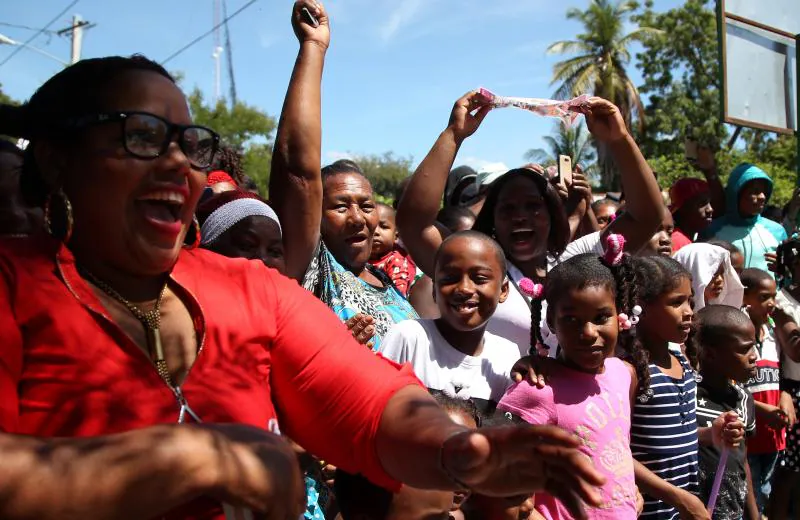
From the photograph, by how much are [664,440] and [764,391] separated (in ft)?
7.34

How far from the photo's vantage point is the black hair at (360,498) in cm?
243

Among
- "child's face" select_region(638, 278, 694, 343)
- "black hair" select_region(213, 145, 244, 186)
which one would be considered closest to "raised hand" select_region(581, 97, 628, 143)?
"child's face" select_region(638, 278, 694, 343)

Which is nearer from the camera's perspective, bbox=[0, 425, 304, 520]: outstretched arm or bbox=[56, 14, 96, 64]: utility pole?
bbox=[0, 425, 304, 520]: outstretched arm

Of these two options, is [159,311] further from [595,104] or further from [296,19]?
[595,104]

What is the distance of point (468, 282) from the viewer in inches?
132

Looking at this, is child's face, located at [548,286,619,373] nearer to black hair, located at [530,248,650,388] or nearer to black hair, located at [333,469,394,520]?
black hair, located at [530,248,650,388]

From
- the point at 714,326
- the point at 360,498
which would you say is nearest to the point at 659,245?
the point at 714,326

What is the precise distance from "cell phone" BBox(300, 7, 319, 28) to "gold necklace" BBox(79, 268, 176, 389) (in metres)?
1.49

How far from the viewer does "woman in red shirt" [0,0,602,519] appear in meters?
1.19

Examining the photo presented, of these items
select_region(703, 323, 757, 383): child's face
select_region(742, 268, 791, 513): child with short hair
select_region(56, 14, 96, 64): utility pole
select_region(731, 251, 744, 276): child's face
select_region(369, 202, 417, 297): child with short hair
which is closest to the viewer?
select_region(703, 323, 757, 383): child's face

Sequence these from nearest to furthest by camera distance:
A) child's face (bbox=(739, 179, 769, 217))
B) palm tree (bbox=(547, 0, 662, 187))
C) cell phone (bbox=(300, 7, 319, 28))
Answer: cell phone (bbox=(300, 7, 319, 28))
child's face (bbox=(739, 179, 769, 217))
palm tree (bbox=(547, 0, 662, 187))

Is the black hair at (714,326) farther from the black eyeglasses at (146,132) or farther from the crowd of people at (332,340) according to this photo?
the black eyeglasses at (146,132)

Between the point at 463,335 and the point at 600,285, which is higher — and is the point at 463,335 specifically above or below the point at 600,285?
below

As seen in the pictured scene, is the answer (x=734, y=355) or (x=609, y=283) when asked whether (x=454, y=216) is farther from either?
(x=609, y=283)
